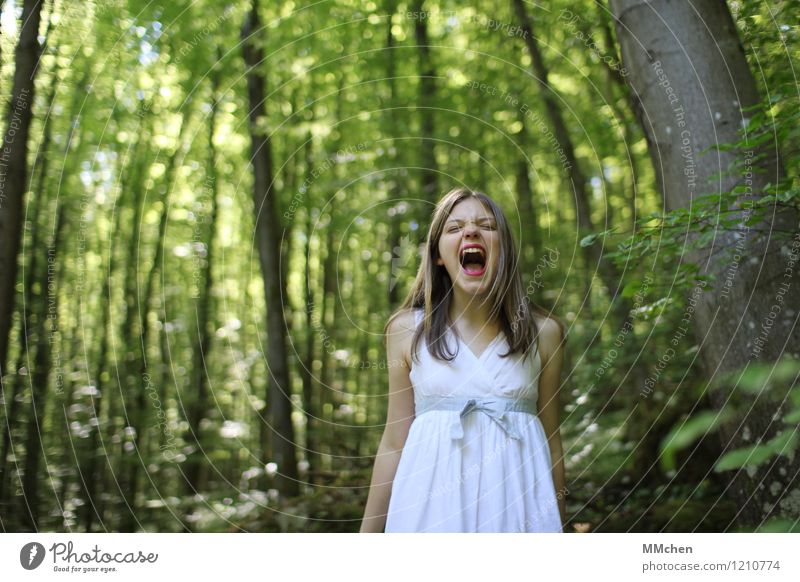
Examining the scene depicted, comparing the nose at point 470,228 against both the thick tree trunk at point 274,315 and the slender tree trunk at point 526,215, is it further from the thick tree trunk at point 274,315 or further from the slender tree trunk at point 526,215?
the slender tree trunk at point 526,215

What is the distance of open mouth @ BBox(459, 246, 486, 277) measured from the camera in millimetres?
2517

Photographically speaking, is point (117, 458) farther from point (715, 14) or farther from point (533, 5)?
point (715, 14)

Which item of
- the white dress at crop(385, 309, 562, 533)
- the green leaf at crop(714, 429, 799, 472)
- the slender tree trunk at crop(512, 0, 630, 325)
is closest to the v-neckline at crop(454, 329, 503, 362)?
the white dress at crop(385, 309, 562, 533)

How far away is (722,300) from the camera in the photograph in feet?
9.16

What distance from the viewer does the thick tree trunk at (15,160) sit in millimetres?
3402

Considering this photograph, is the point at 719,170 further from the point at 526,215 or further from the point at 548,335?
the point at 526,215

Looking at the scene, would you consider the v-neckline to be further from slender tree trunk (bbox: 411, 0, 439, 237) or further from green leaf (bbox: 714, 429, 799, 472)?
slender tree trunk (bbox: 411, 0, 439, 237)

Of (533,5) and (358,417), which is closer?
(533,5)

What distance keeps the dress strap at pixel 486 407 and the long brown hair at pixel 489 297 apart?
0.15 meters

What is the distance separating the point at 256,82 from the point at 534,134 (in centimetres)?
322

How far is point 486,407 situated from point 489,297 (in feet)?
1.30

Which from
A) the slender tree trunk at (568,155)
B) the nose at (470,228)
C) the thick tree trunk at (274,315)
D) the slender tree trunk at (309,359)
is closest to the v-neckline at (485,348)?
the nose at (470,228)

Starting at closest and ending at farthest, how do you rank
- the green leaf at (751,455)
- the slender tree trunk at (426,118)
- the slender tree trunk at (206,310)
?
the green leaf at (751,455) < the slender tree trunk at (426,118) < the slender tree trunk at (206,310)
